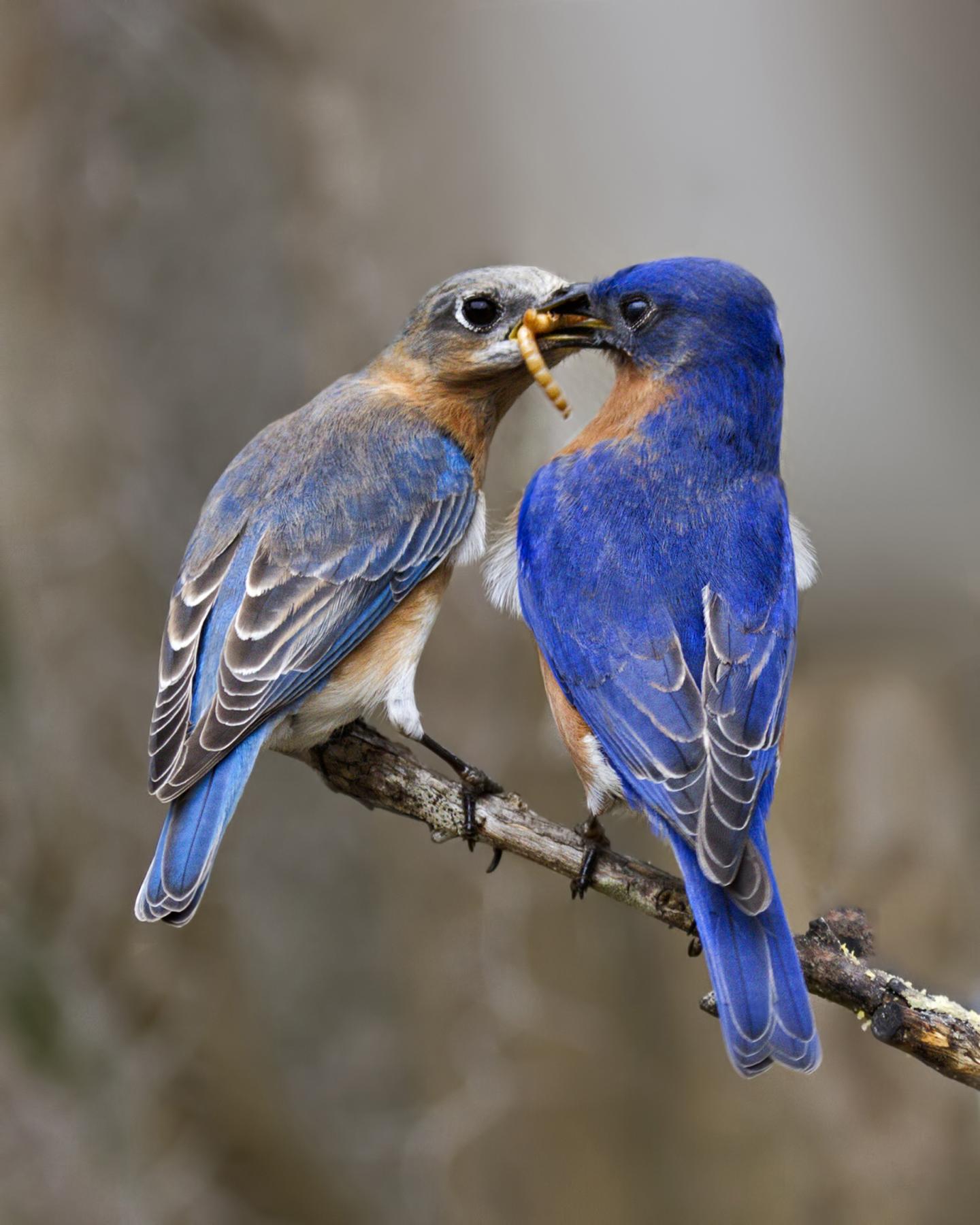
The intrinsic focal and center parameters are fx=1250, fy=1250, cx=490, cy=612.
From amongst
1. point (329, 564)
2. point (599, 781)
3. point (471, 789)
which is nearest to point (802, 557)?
point (599, 781)

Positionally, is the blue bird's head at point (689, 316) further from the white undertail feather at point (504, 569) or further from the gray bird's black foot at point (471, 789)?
the gray bird's black foot at point (471, 789)

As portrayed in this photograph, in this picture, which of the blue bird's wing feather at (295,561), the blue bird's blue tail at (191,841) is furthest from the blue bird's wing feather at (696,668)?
the blue bird's blue tail at (191,841)

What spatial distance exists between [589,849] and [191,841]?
78 centimetres

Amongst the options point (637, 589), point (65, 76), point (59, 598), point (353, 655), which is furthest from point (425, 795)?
point (65, 76)

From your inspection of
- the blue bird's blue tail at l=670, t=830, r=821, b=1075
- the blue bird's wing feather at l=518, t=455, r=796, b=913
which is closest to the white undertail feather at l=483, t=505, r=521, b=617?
the blue bird's wing feather at l=518, t=455, r=796, b=913

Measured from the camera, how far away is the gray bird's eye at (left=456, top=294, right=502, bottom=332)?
309 cm

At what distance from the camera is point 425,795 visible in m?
2.72

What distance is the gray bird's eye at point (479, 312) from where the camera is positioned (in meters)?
3.09

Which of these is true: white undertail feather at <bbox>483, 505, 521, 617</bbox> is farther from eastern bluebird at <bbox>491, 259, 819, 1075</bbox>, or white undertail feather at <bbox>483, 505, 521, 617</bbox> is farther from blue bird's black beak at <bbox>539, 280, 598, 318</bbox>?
blue bird's black beak at <bbox>539, 280, 598, 318</bbox>

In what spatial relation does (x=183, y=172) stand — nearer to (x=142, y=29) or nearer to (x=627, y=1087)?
(x=142, y=29)

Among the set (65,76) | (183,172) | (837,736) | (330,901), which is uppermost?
(65,76)

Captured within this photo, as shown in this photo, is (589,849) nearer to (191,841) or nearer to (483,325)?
(191,841)

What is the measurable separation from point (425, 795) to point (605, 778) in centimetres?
47

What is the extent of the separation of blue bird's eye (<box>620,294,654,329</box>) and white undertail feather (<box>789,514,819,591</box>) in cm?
55
